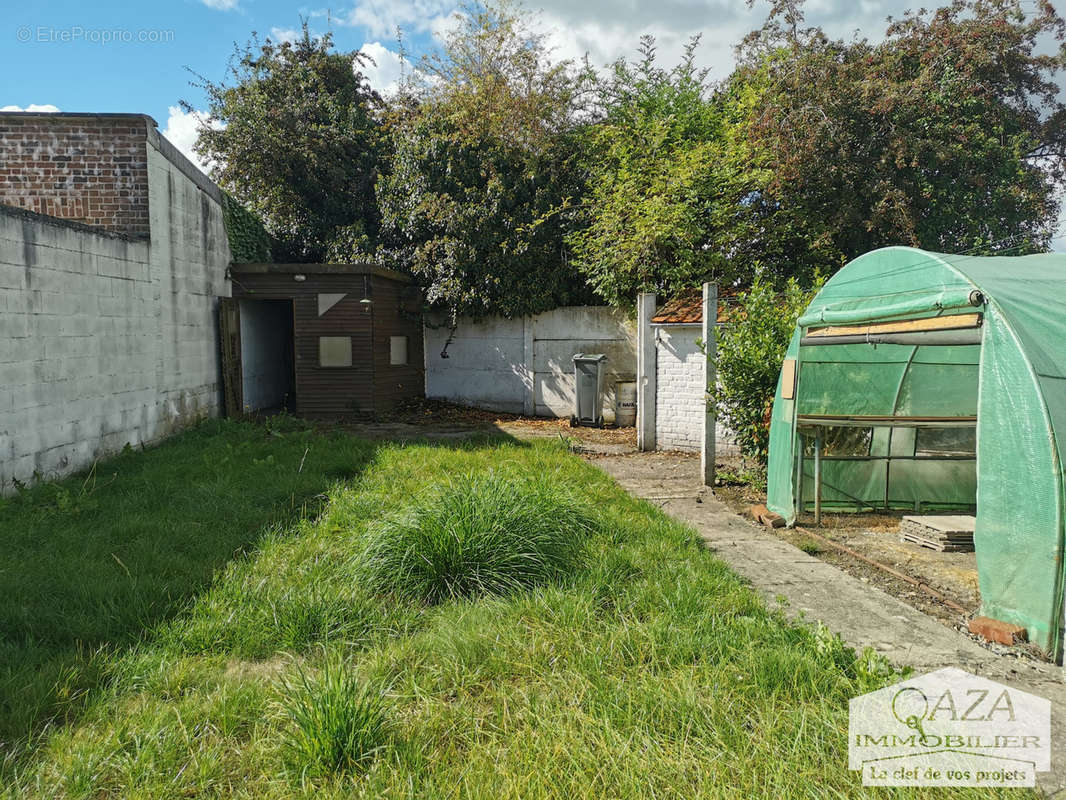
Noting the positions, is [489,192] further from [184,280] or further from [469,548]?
[469,548]

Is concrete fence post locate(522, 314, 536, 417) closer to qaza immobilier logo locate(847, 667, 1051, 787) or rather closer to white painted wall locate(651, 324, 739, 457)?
white painted wall locate(651, 324, 739, 457)

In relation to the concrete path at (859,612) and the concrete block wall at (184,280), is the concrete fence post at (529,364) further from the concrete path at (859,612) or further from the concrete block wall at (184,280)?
the concrete path at (859,612)

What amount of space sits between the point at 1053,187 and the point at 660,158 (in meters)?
8.42

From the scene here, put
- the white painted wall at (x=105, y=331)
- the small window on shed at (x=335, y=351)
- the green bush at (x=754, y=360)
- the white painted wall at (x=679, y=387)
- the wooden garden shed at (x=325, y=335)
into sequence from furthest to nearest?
the small window on shed at (x=335, y=351), the wooden garden shed at (x=325, y=335), the white painted wall at (x=679, y=387), the green bush at (x=754, y=360), the white painted wall at (x=105, y=331)

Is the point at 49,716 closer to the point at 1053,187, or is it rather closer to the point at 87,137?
the point at 87,137

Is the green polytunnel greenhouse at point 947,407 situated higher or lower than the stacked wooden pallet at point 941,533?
higher

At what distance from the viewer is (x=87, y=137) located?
8.89m

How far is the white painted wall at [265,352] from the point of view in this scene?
1336 centimetres

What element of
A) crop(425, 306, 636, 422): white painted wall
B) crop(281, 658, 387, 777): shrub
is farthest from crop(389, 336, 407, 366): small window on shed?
crop(281, 658, 387, 777): shrub

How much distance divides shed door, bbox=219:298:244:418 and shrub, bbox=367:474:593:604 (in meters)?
8.60

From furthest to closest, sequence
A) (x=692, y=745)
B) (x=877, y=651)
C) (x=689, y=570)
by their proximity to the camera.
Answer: (x=689, y=570), (x=877, y=651), (x=692, y=745)

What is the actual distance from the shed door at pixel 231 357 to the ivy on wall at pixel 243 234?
1.24m

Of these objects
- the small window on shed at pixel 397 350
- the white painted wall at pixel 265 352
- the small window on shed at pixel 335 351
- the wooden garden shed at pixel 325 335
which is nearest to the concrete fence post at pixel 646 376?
the wooden garden shed at pixel 325 335

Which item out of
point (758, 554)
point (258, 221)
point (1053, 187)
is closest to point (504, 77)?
point (258, 221)
